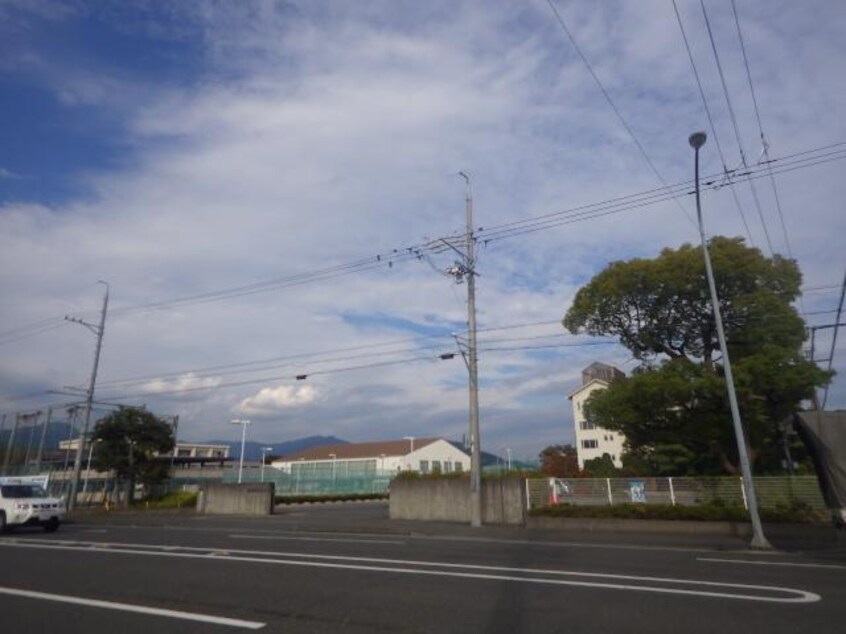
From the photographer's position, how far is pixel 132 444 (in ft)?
114

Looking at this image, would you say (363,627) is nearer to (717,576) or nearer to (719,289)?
(717,576)

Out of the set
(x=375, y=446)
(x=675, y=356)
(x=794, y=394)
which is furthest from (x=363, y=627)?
(x=375, y=446)

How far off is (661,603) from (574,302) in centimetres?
2219

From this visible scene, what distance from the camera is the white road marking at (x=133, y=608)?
22.6 ft

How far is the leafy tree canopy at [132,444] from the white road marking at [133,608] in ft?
90.6

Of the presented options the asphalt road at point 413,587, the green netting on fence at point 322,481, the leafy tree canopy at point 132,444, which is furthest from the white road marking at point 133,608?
the green netting on fence at point 322,481

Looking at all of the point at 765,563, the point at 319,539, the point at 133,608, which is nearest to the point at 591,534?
the point at 765,563

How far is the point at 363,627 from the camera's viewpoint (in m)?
6.68

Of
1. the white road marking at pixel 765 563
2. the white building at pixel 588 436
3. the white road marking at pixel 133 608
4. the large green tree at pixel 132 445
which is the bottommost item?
the white road marking at pixel 765 563

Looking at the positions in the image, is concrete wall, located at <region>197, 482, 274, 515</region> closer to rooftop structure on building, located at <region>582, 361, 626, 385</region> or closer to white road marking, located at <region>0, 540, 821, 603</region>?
white road marking, located at <region>0, 540, 821, 603</region>

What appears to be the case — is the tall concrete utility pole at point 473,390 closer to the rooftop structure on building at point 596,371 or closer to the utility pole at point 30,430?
the utility pole at point 30,430

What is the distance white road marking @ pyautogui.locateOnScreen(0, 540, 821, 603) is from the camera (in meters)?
8.74

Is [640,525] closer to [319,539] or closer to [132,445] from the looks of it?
[319,539]

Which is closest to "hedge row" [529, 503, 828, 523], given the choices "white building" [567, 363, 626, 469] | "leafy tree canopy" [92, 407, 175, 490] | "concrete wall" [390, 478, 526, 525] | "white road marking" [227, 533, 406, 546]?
"concrete wall" [390, 478, 526, 525]
